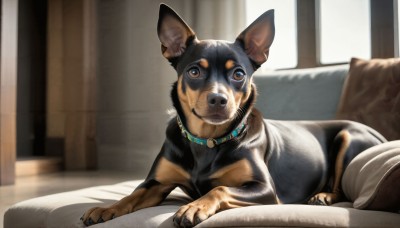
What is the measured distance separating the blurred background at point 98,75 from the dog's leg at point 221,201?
124 inches

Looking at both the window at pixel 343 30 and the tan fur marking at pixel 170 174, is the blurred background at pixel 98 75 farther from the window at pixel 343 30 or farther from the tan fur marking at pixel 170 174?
the tan fur marking at pixel 170 174

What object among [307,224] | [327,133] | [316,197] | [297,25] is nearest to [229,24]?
[297,25]

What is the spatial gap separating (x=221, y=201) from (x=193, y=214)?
0.13 m

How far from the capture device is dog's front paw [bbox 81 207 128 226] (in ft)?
5.24

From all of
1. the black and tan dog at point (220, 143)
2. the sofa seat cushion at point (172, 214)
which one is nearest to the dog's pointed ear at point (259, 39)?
the black and tan dog at point (220, 143)

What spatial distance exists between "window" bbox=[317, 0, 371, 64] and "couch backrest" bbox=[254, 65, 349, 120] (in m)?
1.49

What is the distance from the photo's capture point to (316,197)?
6.30 ft

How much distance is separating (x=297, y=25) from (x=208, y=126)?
3022mm

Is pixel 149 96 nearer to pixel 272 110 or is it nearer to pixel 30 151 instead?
pixel 30 151

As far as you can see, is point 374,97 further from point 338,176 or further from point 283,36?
point 283,36

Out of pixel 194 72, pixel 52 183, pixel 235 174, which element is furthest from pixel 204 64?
pixel 52 183

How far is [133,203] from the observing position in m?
1.72

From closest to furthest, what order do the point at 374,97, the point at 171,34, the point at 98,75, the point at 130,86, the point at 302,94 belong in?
the point at 171,34
the point at 374,97
the point at 302,94
the point at 130,86
the point at 98,75

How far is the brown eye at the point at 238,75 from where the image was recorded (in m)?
1.73
